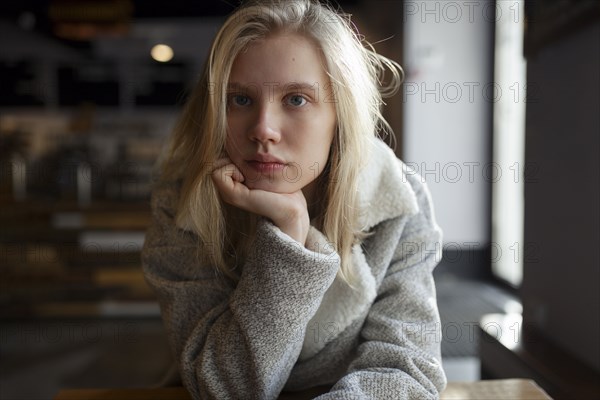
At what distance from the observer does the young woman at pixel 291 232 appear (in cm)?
66

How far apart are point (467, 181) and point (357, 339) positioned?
112 inches

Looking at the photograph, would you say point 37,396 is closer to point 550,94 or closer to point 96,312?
point 96,312

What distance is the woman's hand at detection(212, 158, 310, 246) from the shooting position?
0.68 m

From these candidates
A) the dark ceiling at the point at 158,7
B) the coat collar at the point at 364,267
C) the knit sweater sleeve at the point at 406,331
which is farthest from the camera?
the dark ceiling at the point at 158,7

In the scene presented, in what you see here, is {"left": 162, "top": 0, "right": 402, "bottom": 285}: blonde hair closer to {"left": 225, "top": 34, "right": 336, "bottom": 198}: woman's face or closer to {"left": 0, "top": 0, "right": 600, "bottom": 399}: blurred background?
{"left": 225, "top": 34, "right": 336, "bottom": 198}: woman's face

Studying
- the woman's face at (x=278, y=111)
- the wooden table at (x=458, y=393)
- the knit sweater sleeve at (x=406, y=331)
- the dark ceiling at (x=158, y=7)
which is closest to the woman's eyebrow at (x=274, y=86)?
the woman's face at (x=278, y=111)

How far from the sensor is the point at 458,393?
0.72 metres

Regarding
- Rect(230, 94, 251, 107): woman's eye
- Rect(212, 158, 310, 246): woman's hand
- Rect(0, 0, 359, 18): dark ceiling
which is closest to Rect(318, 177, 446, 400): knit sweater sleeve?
Rect(212, 158, 310, 246): woman's hand

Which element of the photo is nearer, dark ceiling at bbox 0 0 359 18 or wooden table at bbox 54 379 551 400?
wooden table at bbox 54 379 551 400

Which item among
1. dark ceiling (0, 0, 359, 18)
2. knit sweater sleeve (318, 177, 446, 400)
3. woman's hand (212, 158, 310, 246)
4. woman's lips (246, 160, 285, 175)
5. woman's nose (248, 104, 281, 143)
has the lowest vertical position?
knit sweater sleeve (318, 177, 446, 400)

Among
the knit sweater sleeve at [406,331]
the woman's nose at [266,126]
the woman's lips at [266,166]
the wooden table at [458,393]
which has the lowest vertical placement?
the wooden table at [458,393]

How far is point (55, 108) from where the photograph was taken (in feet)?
15.7

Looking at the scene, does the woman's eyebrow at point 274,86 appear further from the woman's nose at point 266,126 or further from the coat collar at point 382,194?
the coat collar at point 382,194

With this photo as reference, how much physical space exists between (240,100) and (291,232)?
6.6 inches
